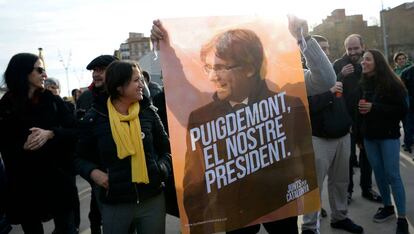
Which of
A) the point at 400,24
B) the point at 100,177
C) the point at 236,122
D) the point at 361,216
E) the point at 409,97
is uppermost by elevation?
the point at 400,24

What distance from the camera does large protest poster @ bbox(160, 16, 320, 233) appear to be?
8.08 feet

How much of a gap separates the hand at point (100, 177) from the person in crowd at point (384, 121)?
2.81 meters

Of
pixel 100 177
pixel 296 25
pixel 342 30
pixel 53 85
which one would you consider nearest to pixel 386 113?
pixel 296 25

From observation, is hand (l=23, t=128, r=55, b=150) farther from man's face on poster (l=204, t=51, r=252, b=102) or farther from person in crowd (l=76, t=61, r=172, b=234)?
man's face on poster (l=204, t=51, r=252, b=102)

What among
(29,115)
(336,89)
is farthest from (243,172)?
(336,89)

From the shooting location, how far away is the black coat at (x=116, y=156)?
2.67 meters

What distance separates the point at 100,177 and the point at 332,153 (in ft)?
8.10

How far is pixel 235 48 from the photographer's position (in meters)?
2.55

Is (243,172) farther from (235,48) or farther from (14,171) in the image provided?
(14,171)

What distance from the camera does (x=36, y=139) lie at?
10.4ft

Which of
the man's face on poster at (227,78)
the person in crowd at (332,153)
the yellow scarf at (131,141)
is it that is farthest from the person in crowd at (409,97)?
the yellow scarf at (131,141)

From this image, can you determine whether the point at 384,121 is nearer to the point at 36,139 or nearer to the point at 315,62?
the point at 315,62

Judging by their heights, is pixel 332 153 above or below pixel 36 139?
below

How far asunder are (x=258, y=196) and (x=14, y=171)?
1.81 m
